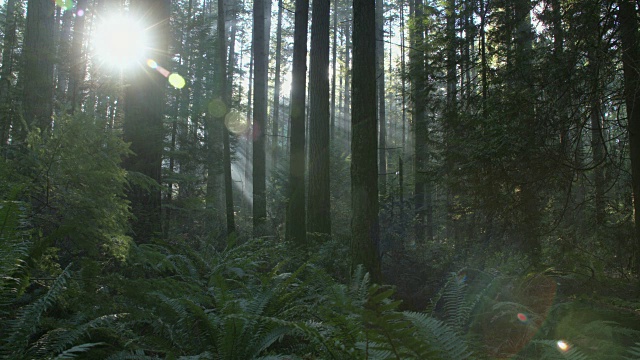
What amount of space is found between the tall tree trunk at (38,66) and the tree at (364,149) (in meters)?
6.35

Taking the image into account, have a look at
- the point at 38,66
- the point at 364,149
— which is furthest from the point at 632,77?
the point at 38,66

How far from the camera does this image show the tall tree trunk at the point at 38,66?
8906 millimetres

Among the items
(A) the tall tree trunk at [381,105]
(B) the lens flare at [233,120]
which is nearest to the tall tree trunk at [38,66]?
(B) the lens flare at [233,120]

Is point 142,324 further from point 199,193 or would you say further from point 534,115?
point 199,193

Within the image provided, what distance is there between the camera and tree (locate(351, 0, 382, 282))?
20.1 ft

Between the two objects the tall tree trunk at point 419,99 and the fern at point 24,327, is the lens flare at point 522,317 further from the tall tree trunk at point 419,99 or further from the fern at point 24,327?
the tall tree trunk at point 419,99

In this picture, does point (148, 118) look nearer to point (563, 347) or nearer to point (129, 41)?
point (129, 41)

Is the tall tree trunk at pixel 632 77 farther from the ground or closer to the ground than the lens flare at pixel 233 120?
closer to the ground

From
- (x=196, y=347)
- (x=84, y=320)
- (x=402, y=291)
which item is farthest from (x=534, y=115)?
(x=84, y=320)

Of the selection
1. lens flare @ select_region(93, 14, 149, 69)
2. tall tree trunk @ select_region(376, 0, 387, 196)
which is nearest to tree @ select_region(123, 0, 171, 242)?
lens flare @ select_region(93, 14, 149, 69)

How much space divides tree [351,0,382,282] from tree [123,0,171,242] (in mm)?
3397

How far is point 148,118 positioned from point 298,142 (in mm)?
3916

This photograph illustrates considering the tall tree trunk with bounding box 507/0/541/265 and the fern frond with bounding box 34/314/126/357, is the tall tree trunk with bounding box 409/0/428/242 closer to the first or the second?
the tall tree trunk with bounding box 507/0/541/265

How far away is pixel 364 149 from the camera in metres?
6.18
